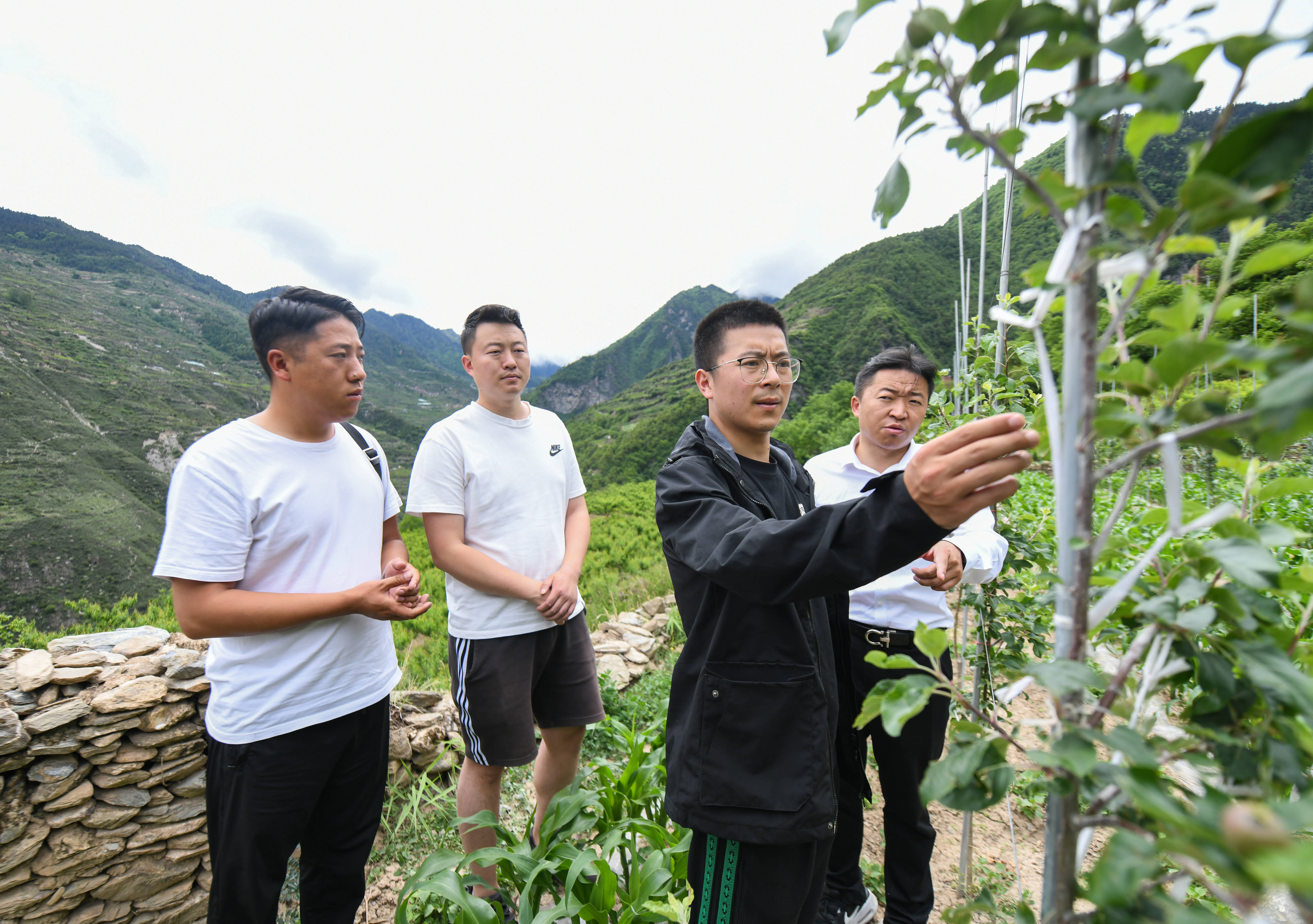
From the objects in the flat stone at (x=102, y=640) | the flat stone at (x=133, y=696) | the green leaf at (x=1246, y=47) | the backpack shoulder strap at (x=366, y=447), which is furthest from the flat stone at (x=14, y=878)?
the green leaf at (x=1246, y=47)

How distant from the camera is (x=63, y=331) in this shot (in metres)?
48.1

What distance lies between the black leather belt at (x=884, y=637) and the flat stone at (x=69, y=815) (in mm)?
3202

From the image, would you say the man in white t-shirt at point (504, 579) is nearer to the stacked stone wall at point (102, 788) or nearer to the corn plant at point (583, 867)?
the corn plant at point (583, 867)

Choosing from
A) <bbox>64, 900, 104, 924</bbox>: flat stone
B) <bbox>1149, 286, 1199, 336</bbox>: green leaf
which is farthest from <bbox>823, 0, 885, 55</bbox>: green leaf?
<bbox>64, 900, 104, 924</bbox>: flat stone

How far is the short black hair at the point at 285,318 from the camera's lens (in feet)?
5.92

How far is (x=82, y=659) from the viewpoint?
245 cm

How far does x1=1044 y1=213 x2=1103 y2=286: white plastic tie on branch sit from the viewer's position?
61 centimetres

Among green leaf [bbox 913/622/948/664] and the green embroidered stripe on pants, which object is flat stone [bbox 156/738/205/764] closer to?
the green embroidered stripe on pants

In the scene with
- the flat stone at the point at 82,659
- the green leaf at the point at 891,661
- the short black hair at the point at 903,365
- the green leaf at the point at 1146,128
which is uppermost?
the short black hair at the point at 903,365

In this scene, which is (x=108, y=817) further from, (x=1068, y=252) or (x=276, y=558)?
(x=1068, y=252)

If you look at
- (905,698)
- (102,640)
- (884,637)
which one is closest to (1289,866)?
(905,698)

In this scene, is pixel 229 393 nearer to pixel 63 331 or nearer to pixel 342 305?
pixel 63 331

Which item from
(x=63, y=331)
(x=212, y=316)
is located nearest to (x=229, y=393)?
(x=63, y=331)

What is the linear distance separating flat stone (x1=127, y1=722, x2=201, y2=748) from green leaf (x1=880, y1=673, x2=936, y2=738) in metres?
3.08
